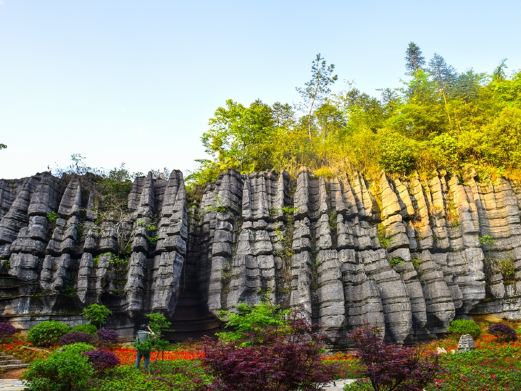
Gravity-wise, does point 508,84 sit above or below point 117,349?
above

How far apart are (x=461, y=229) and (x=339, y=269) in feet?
22.6

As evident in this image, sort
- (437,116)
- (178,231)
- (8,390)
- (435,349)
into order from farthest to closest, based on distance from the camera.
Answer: (437,116)
(178,231)
(435,349)
(8,390)

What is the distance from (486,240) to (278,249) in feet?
32.7

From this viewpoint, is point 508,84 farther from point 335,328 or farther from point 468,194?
point 335,328

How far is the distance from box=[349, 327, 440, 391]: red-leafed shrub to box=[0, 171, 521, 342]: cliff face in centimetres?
899

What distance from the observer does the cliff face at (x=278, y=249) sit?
1766 centimetres

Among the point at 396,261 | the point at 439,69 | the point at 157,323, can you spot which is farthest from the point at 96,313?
the point at 439,69

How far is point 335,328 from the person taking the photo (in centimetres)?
1652

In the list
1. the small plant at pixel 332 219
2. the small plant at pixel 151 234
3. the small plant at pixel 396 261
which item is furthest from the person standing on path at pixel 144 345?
the small plant at pixel 396 261

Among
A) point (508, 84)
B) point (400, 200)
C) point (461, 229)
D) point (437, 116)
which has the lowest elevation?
point (461, 229)

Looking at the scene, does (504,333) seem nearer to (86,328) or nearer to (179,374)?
(179,374)

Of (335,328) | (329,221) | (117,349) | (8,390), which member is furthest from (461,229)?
(8,390)

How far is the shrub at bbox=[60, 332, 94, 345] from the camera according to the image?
14.2m

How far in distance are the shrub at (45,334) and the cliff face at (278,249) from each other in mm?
2393
